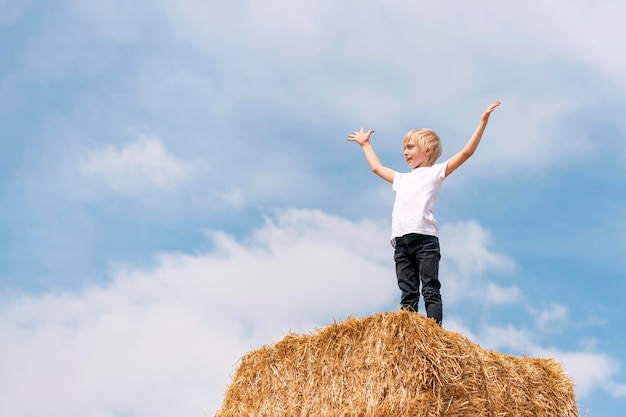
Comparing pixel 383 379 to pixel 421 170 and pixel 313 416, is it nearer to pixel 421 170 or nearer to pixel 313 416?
pixel 313 416

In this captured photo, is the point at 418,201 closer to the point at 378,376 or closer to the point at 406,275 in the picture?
the point at 406,275

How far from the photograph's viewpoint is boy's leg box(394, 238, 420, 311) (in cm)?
697

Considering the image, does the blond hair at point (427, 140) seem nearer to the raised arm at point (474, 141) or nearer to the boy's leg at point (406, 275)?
the raised arm at point (474, 141)

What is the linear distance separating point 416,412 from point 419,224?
2012mm

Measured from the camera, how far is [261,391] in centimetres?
671

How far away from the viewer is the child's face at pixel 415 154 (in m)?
7.45

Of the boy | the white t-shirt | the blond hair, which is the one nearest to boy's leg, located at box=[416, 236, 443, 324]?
the boy

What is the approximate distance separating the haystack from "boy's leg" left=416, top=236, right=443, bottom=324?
0.54 metres

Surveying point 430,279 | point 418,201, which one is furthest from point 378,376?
point 418,201

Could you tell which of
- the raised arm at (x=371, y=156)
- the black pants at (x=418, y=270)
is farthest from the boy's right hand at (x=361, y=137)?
the black pants at (x=418, y=270)

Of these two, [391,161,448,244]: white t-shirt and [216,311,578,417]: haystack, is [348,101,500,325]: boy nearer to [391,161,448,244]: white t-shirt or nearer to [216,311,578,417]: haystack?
[391,161,448,244]: white t-shirt

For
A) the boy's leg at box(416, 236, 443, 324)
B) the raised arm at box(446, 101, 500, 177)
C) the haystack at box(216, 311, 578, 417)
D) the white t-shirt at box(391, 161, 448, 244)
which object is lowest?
the haystack at box(216, 311, 578, 417)

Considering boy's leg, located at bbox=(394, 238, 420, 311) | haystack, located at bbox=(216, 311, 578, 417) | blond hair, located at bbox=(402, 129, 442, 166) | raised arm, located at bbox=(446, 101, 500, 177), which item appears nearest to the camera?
haystack, located at bbox=(216, 311, 578, 417)

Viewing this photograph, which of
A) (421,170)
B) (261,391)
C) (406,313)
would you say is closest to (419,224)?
(421,170)
